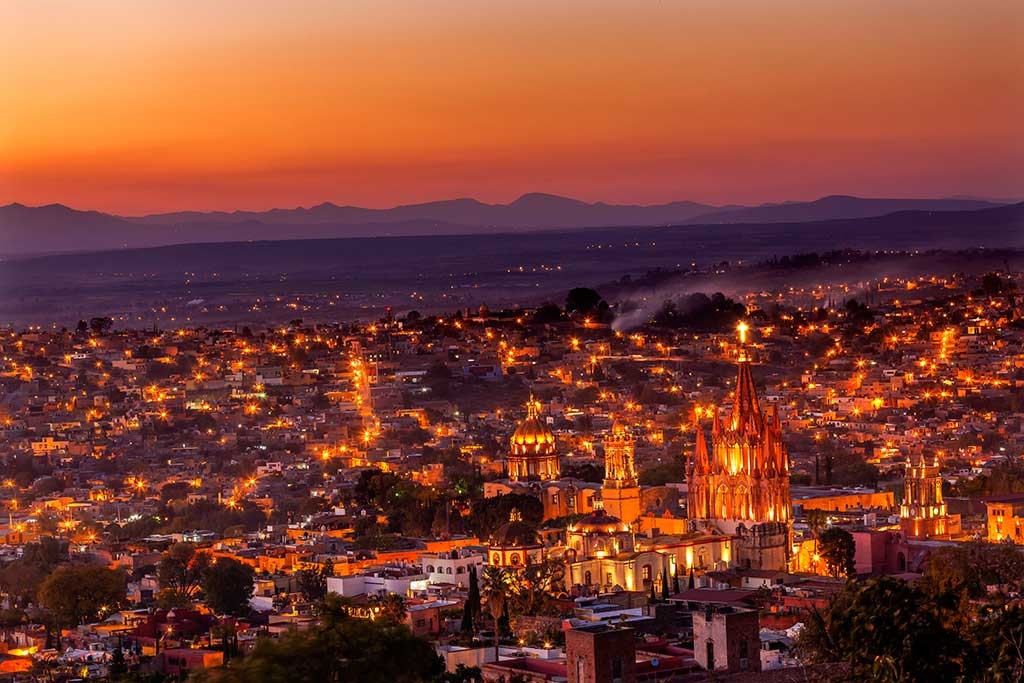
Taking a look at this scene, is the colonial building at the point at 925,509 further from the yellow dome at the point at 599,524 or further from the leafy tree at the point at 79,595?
the leafy tree at the point at 79,595

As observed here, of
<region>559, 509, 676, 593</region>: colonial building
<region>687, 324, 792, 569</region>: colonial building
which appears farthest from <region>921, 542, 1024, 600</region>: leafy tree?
<region>687, 324, 792, 569</region>: colonial building

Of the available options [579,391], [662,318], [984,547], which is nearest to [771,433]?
[984,547]

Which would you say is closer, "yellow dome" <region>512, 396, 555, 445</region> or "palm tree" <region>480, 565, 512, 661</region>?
"palm tree" <region>480, 565, 512, 661</region>

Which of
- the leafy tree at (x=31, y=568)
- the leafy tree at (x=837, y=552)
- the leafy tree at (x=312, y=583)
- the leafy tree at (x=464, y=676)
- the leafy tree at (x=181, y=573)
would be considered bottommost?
the leafy tree at (x=31, y=568)

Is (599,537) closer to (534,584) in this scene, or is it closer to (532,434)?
(534,584)

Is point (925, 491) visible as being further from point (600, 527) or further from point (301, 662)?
point (301, 662)

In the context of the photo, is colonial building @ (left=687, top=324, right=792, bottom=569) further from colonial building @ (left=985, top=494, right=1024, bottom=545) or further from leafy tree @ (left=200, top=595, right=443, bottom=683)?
leafy tree @ (left=200, top=595, right=443, bottom=683)

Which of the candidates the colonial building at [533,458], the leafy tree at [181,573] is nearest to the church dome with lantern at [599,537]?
the leafy tree at [181,573]
